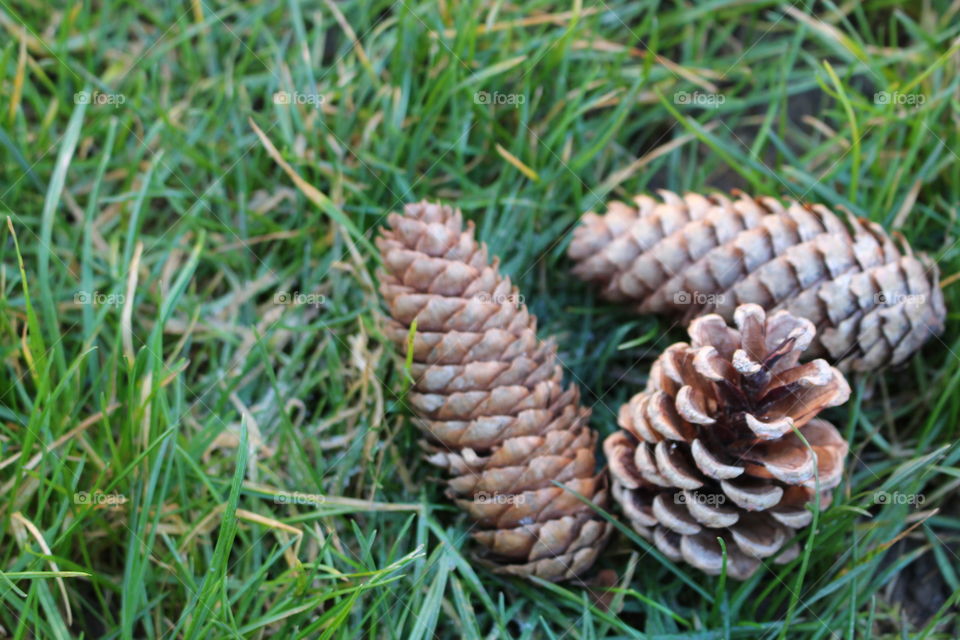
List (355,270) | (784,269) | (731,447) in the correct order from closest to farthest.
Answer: (731,447) < (784,269) < (355,270)

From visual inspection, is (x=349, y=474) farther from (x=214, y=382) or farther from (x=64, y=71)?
(x=64, y=71)

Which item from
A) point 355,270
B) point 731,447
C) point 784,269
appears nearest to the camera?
point 731,447

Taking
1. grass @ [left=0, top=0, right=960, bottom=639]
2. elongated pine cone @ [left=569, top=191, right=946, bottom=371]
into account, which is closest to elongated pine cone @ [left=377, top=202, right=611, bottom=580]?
grass @ [left=0, top=0, right=960, bottom=639]

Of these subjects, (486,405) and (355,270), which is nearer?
(486,405)

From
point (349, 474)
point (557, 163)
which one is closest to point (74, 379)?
point (349, 474)

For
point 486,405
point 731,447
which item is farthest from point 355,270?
point 731,447

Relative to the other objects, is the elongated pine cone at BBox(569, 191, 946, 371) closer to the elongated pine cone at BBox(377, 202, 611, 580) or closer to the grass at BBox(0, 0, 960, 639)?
the grass at BBox(0, 0, 960, 639)

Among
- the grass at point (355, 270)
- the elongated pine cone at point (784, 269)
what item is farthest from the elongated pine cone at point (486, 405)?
the elongated pine cone at point (784, 269)

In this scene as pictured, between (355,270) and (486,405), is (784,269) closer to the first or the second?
(486,405)

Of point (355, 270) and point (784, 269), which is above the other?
point (784, 269)
